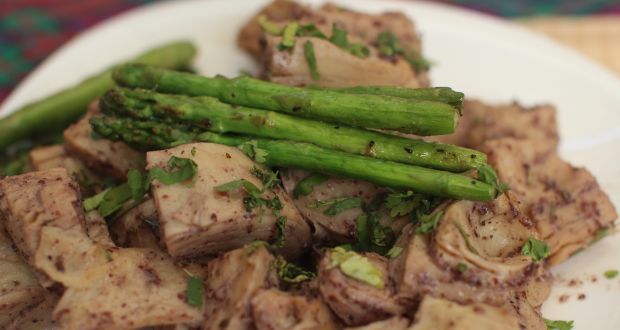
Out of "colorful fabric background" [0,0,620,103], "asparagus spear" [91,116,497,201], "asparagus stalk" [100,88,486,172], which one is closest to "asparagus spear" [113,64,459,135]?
"asparagus stalk" [100,88,486,172]

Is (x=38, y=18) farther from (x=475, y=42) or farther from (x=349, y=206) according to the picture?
(x=349, y=206)

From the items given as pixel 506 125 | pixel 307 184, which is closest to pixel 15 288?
pixel 307 184

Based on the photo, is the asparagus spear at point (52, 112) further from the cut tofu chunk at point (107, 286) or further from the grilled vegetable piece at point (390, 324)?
the grilled vegetable piece at point (390, 324)

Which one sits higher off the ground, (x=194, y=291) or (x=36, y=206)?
(x=36, y=206)

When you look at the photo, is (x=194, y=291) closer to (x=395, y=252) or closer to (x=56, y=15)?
(x=395, y=252)

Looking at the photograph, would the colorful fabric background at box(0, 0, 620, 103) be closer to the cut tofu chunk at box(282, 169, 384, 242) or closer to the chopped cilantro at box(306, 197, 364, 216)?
the cut tofu chunk at box(282, 169, 384, 242)

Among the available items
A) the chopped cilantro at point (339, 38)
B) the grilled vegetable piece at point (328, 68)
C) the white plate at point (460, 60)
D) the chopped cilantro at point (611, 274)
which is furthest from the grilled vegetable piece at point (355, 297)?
the white plate at point (460, 60)
